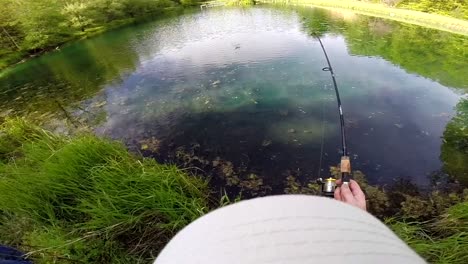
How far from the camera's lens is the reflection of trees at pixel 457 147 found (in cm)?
687

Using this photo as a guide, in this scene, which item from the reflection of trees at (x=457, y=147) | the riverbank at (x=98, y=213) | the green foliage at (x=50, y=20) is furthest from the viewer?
the green foliage at (x=50, y=20)

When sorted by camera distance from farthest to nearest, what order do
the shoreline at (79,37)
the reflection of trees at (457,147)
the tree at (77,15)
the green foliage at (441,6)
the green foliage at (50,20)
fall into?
the tree at (77,15) → the green foliage at (50,20) → the shoreline at (79,37) → the green foliage at (441,6) → the reflection of trees at (457,147)

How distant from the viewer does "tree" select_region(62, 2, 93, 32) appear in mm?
29567

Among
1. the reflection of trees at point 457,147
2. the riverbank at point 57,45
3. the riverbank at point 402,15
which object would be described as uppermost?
the riverbank at point 57,45

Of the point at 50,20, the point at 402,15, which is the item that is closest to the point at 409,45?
the point at 402,15

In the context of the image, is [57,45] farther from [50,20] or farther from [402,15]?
[402,15]

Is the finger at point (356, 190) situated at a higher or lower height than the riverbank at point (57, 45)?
higher

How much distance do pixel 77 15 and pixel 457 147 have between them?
33.9m

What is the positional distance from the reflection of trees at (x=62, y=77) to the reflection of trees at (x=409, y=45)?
41.8 ft

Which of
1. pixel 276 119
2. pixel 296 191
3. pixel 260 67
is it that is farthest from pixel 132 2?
pixel 296 191

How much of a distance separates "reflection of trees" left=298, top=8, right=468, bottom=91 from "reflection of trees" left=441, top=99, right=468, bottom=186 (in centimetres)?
278

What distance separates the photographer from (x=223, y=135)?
9.15 meters

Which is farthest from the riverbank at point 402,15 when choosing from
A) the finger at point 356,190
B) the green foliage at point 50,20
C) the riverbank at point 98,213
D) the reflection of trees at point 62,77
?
Answer: the green foliage at point 50,20

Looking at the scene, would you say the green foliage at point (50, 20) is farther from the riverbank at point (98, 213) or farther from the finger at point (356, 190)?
the finger at point (356, 190)
